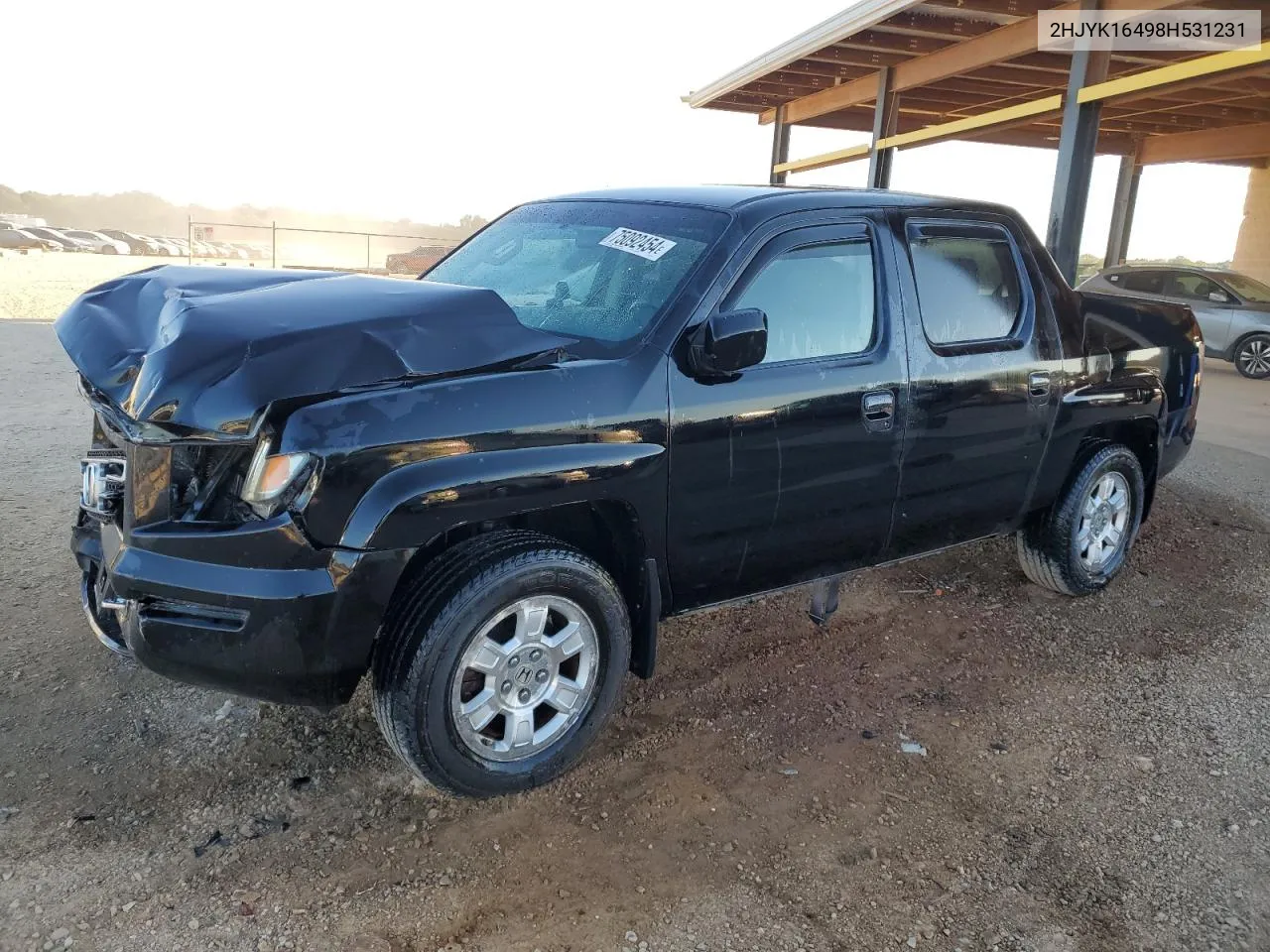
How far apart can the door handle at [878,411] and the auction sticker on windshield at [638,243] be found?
919 millimetres

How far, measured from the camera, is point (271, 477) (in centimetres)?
248

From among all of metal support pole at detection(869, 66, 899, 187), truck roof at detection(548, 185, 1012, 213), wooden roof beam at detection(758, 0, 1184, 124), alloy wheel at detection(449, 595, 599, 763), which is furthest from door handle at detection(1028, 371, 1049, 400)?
metal support pole at detection(869, 66, 899, 187)

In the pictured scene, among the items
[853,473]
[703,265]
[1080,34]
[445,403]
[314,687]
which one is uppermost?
[1080,34]

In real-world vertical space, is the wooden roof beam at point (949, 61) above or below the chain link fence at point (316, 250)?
above

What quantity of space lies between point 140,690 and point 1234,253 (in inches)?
1066

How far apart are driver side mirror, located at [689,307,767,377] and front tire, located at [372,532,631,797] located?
0.75 meters

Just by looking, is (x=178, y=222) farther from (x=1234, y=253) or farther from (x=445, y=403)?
(x=445, y=403)

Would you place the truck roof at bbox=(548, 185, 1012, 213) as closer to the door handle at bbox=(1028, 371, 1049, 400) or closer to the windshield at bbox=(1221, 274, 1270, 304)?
the door handle at bbox=(1028, 371, 1049, 400)

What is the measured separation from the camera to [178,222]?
97.7 m

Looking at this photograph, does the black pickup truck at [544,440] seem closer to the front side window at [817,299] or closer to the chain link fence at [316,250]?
the front side window at [817,299]

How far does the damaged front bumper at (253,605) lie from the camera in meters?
2.47

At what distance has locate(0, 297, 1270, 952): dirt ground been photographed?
8.01 feet

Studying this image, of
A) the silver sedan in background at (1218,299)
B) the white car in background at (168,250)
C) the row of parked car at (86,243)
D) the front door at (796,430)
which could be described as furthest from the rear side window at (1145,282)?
the white car in background at (168,250)

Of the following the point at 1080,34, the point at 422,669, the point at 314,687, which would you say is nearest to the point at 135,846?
the point at 314,687
